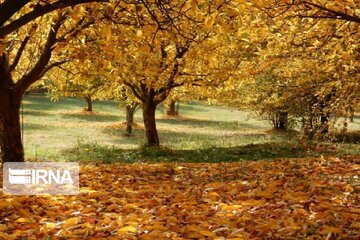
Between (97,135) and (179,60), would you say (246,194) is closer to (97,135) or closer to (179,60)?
(179,60)

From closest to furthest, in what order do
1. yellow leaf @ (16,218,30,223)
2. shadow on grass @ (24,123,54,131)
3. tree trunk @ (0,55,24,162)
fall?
1. yellow leaf @ (16,218,30,223)
2. tree trunk @ (0,55,24,162)
3. shadow on grass @ (24,123,54,131)

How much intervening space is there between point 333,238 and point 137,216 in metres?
2.25

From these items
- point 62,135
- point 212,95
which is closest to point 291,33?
point 212,95

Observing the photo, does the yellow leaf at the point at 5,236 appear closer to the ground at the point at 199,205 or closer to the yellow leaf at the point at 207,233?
the ground at the point at 199,205

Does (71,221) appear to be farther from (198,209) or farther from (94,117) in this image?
(94,117)

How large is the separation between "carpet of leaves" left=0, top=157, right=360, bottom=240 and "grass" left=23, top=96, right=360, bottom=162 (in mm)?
6092

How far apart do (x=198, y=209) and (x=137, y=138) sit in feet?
72.0

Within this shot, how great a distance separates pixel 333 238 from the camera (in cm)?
420

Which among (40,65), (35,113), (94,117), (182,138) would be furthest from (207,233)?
(35,113)

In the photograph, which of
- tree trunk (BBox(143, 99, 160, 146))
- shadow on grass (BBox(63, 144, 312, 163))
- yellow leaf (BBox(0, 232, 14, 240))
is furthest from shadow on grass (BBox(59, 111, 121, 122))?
yellow leaf (BBox(0, 232, 14, 240))

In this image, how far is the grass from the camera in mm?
15258

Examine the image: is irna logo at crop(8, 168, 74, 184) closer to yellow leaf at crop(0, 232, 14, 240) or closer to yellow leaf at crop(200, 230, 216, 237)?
yellow leaf at crop(0, 232, 14, 240)

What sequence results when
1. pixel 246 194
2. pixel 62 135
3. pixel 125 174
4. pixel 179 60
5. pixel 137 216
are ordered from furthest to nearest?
pixel 62 135 < pixel 179 60 < pixel 125 174 < pixel 246 194 < pixel 137 216

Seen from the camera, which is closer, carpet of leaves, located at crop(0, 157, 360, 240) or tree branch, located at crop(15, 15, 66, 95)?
carpet of leaves, located at crop(0, 157, 360, 240)
